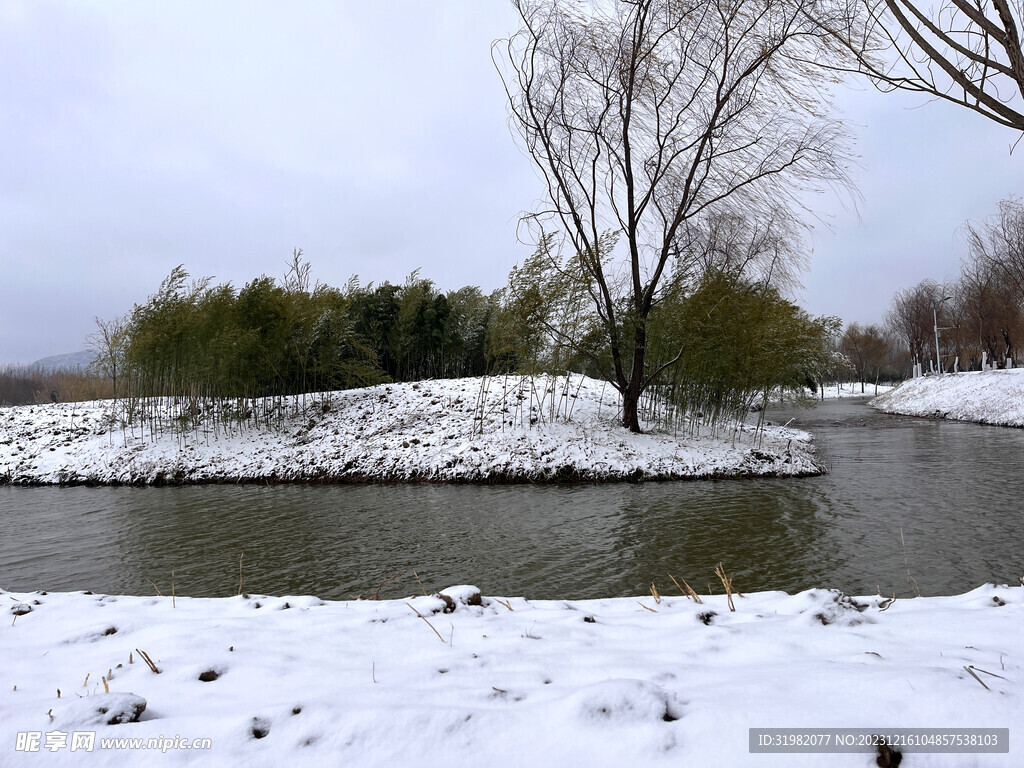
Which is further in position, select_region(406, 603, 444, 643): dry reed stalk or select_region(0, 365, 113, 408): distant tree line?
select_region(0, 365, 113, 408): distant tree line

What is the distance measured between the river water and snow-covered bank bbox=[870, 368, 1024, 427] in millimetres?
12898

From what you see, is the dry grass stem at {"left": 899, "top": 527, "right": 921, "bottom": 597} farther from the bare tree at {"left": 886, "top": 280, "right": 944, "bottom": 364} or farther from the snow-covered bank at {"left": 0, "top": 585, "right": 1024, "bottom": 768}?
the bare tree at {"left": 886, "top": 280, "right": 944, "bottom": 364}

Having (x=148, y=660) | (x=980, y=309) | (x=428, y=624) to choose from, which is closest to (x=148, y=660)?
(x=148, y=660)

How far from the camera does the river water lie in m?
4.89

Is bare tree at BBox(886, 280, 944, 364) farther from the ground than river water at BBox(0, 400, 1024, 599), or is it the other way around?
bare tree at BBox(886, 280, 944, 364)

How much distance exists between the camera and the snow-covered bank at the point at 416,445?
11461 millimetres

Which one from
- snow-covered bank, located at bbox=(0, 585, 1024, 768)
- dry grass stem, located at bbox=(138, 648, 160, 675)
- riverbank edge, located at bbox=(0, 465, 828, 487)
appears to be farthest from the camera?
riverbank edge, located at bbox=(0, 465, 828, 487)

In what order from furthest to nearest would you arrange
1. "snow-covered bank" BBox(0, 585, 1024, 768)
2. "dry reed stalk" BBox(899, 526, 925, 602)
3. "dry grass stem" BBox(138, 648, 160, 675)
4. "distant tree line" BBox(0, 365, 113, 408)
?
"distant tree line" BBox(0, 365, 113, 408) < "dry reed stalk" BBox(899, 526, 925, 602) < "dry grass stem" BBox(138, 648, 160, 675) < "snow-covered bank" BBox(0, 585, 1024, 768)

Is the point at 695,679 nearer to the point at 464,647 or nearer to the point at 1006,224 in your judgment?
the point at 464,647

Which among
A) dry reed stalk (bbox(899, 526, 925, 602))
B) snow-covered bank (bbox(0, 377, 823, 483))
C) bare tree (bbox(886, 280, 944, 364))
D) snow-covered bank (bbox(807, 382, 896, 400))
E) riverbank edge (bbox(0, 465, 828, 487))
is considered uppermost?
bare tree (bbox(886, 280, 944, 364))

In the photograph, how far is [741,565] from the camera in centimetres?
518

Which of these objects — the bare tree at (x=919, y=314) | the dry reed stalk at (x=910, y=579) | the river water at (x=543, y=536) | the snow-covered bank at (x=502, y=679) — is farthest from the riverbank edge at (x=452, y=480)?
the bare tree at (x=919, y=314)

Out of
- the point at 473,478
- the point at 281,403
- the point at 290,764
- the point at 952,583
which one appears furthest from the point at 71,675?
the point at 281,403

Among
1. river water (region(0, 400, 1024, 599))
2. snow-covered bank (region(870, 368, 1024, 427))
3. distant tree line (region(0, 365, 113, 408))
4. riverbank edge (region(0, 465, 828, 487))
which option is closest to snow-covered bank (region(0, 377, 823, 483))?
riverbank edge (region(0, 465, 828, 487))
